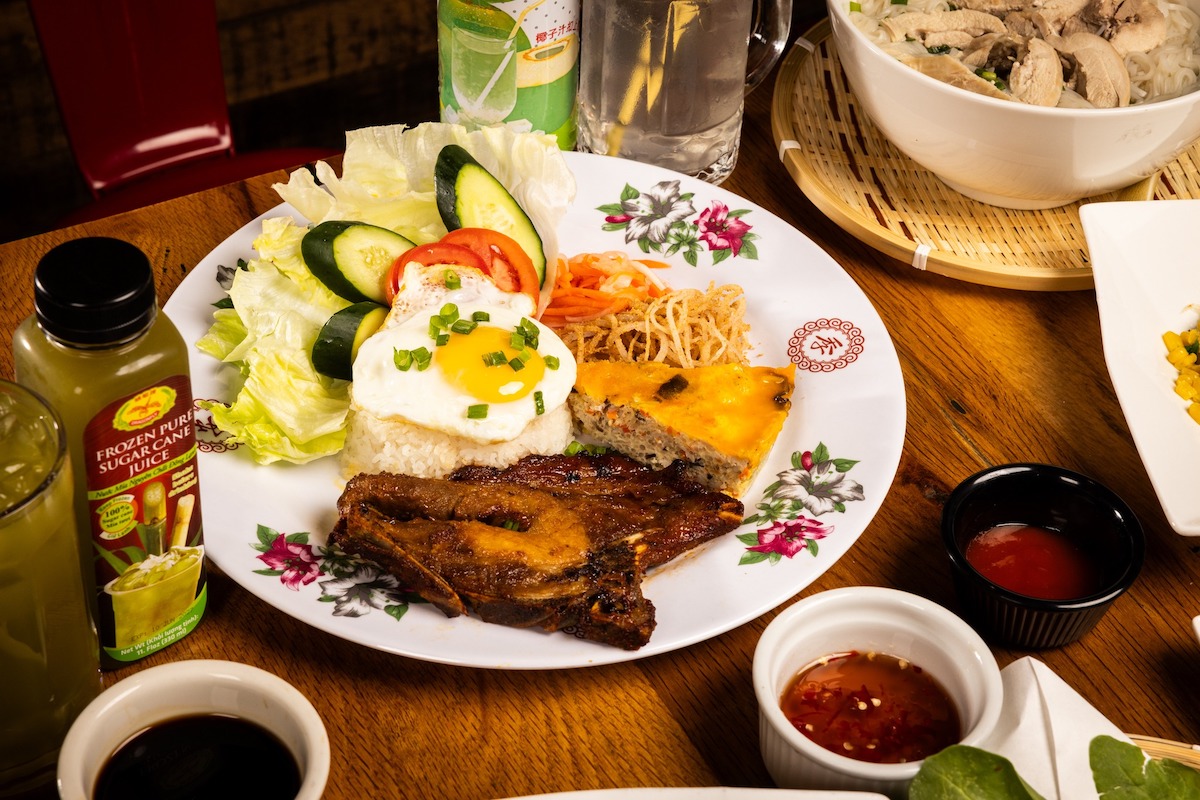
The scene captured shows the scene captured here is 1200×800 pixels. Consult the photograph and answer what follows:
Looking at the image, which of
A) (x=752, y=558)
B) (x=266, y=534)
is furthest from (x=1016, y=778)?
(x=266, y=534)

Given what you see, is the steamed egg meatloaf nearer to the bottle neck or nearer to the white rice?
the white rice

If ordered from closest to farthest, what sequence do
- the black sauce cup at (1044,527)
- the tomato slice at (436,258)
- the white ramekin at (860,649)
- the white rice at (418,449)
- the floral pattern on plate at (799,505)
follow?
1. the white ramekin at (860,649)
2. the black sauce cup at (1044,527)
3. the floral pattern on plate at (799,505)
4. the white rice at (418,449)
5. the tomato slice at (436,258)

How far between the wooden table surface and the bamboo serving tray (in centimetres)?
12

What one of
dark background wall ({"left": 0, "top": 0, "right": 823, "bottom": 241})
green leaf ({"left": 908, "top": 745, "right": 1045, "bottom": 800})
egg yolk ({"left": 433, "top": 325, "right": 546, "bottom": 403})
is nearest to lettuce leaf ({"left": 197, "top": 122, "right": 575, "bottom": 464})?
egg yolk ({"left": 433, "top": 325, "right": 546, "bottom": 403})

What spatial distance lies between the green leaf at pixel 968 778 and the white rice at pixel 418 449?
132 centimetres

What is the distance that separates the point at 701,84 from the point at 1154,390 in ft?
4.87

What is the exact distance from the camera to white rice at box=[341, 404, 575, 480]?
2.83m

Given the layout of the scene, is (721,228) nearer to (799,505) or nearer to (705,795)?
(799,505)

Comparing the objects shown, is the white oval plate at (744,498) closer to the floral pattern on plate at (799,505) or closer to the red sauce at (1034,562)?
the floral pattern on plate at (799,505)

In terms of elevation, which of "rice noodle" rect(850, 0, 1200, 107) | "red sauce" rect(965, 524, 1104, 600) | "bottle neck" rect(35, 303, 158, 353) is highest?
"bottle neck" rect(35, 303, 158, 353)

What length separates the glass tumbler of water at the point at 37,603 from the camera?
1873mm

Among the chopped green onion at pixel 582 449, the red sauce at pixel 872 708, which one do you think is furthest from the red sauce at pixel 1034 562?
the chopped green onion at pixel 582 449

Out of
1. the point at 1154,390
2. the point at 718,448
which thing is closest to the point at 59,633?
the point at 718,448

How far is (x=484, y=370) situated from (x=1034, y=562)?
4.09ft
